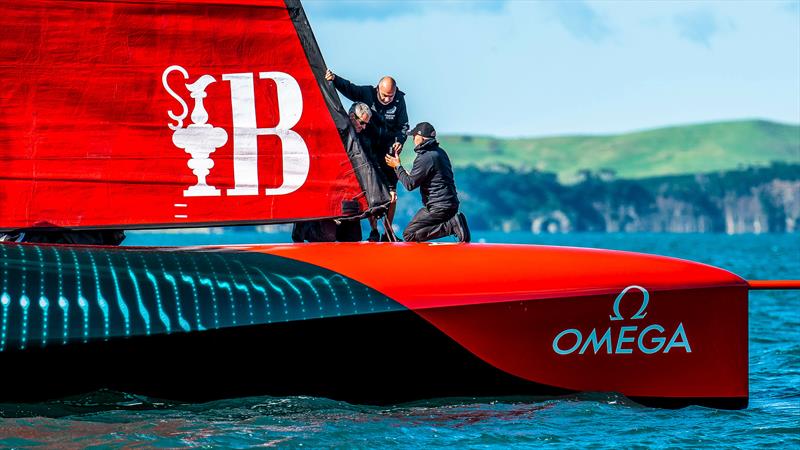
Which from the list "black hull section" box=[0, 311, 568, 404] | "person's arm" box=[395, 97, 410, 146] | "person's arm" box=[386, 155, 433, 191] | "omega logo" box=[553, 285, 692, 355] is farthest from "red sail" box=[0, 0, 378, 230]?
"omega logo" box=[553, 285, 692, 355]

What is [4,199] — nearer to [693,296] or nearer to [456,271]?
[456,271]

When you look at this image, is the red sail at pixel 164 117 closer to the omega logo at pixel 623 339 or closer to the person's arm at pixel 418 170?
the person's arm at pixel 418 170

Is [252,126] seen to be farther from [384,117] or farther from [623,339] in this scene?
[623,339]

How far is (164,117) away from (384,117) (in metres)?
1.96

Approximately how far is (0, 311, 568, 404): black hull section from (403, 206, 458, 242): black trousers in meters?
1.59

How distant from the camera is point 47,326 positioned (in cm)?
1038

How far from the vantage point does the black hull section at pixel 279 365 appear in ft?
34.3

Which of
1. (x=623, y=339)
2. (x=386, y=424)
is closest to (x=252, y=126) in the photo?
(x=386, y=424)

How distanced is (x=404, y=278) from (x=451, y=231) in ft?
4.90

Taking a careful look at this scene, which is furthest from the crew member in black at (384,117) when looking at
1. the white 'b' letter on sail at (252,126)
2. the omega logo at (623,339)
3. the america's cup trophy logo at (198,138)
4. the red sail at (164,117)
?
the omega logo at (623,339)

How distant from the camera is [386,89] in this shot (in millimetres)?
12375

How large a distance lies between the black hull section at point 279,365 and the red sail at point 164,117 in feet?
5.07

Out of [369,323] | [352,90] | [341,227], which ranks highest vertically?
[352,90]

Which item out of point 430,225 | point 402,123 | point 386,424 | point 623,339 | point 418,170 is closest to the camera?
point 386,424
